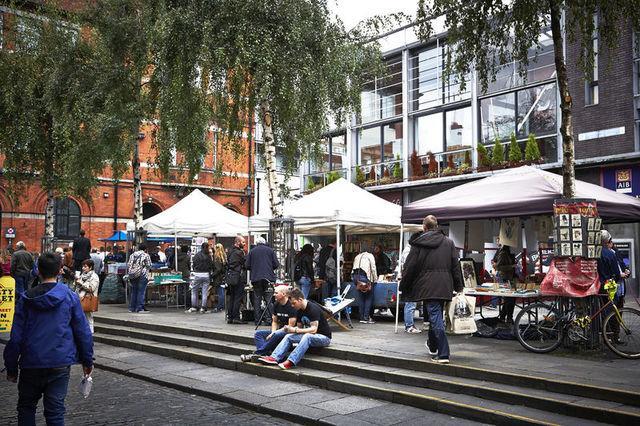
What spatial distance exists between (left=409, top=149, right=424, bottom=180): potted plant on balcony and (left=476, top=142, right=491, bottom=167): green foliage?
2.79m

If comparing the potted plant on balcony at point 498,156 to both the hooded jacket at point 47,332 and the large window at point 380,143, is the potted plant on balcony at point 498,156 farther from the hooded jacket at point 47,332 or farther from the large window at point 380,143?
the hooded jacket at point 47,332

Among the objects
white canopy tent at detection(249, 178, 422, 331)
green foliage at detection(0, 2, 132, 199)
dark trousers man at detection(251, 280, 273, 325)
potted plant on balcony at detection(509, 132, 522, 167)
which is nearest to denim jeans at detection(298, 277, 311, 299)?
white canopy tent at detection(249, 178, 422, 331)

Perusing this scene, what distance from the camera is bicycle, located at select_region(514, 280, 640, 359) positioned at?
26.7ft

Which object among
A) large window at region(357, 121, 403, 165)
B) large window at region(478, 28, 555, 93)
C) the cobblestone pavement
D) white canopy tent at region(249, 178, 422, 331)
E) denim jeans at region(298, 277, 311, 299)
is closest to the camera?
the cobblestone pavement

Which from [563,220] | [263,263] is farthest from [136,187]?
[563,220]

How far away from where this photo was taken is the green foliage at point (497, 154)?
21.8 metres

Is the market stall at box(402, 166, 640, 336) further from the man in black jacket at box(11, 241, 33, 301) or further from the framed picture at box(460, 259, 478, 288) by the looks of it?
the man in black jacket at box(11, 241, 33, 301)

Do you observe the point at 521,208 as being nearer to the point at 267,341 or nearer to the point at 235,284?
the point at 267,341

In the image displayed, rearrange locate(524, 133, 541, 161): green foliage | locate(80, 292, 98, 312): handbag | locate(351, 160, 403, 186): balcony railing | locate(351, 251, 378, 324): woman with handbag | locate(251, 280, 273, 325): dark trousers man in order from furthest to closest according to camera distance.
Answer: locate(351, 160, 403, 186): balcony railing → locate(524, 133, 541, 161): green foliage → locate(351, 251, 378, 324): woman with handbag → locate(251, 280, 273, 325): dark trousers man → locate(80, 292, 98, 312): handbag

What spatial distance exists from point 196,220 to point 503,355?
11.1 metres

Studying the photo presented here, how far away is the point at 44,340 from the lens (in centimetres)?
470

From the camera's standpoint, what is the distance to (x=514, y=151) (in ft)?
69.9

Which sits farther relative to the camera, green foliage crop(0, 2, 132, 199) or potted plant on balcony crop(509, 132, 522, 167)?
potted plant on balcony crop(509, 132, 522, 167)

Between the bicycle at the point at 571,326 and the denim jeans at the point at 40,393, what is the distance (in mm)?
6317
